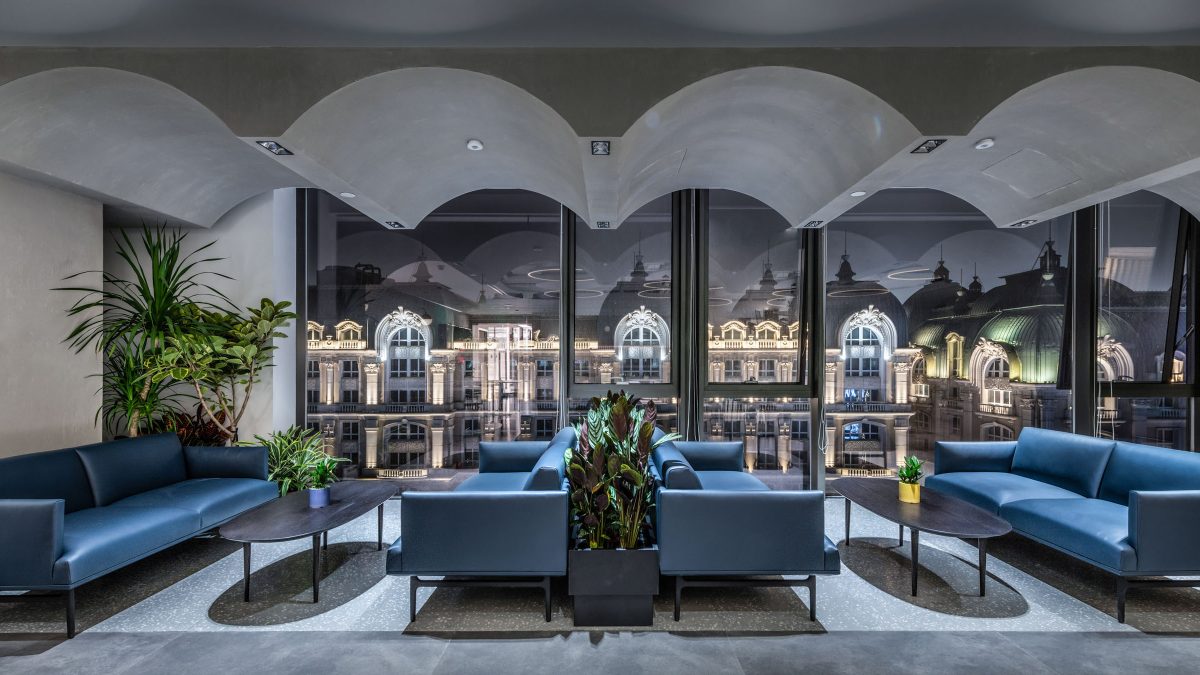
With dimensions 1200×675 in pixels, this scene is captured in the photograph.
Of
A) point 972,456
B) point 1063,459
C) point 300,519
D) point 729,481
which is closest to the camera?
point 300,519

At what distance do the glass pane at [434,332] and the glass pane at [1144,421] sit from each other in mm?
5267

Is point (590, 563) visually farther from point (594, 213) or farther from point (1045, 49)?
point (1045, 49)

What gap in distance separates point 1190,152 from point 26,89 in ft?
20.8

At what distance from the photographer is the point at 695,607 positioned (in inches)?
126

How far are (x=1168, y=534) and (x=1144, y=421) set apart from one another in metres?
3.06

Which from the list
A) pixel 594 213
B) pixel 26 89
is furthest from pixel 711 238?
pixel 26 89

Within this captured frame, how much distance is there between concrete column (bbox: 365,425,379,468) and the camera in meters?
5.61

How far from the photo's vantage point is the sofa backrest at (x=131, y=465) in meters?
3.81

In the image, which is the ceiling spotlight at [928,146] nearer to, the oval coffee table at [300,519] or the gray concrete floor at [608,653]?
the gray concrete floor at [608,653]

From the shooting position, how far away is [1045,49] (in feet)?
9.27

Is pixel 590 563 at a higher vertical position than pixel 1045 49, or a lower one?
lower

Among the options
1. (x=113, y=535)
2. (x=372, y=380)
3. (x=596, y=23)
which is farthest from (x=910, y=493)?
(x=113, y=535)

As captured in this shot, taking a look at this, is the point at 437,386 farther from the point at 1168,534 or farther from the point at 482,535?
the point at 1168,534

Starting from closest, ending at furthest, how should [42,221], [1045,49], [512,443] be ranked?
[1045,49] < [42,221] < [512,443]
